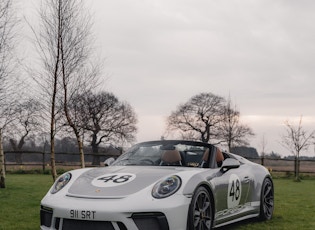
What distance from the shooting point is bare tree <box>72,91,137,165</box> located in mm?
53219

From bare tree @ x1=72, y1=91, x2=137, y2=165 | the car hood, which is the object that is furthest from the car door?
bare tree @ x1=72, y1=91, x2=137, y2=165

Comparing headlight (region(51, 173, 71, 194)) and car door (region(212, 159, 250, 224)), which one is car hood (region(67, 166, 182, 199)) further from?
car door (region(212, 159, 250, 224))

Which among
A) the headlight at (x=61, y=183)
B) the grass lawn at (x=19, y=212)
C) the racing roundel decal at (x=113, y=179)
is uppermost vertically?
the racing roundel decal at (x=113, y=179)

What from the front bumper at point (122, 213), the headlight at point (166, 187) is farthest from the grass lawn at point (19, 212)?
the headlight at point (166, 187)

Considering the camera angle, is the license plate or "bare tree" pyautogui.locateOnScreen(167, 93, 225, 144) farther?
"bare tree" pyautogui.locateOnScreen(167, 93, 225, 144)

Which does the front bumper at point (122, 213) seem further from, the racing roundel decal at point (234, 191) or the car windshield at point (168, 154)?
the racing roundel decal at point (234, 191)

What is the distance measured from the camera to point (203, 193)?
17.8 ft

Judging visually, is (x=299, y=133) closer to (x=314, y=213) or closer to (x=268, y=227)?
(x=314, y=213)

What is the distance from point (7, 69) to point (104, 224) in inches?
462

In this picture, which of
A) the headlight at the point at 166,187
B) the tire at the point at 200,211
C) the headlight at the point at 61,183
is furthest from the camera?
the headlight at the point at 61,183

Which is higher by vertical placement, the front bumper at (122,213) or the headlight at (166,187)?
Result: the headlight at (166,187)

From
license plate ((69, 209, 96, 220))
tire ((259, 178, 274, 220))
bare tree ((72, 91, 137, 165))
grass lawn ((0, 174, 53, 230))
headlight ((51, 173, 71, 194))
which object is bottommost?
grass lawn ((0, 174, 53, 230))

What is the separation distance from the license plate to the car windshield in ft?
5.30

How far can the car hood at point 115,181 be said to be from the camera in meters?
4.91
